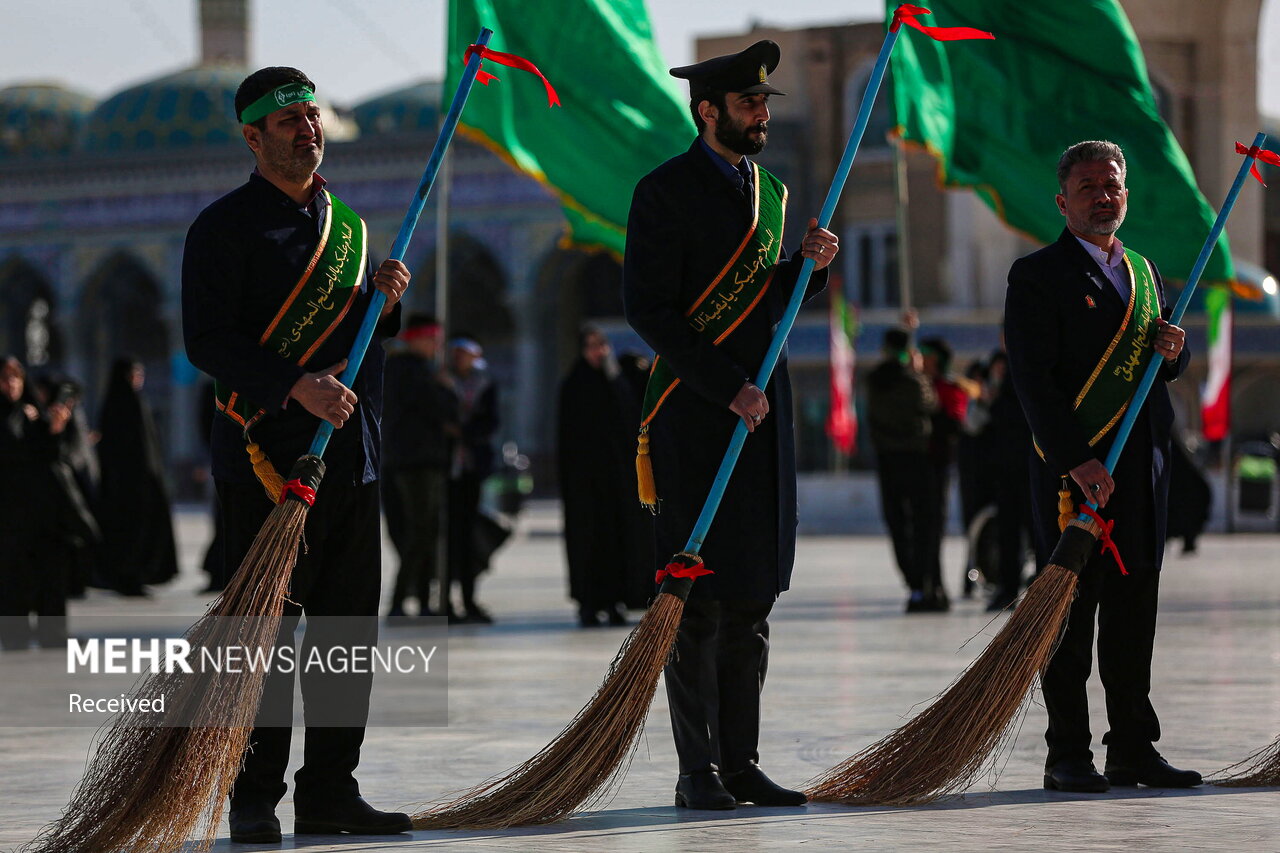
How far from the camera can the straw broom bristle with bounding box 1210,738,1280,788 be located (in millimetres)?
5793

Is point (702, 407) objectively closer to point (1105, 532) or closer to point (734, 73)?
point (734, 73)

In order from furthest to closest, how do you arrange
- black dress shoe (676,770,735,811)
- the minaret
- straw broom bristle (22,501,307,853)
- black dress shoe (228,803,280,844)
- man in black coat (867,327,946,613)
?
the minaret, man in black coat (867,327,946,613), black dress shoe (676,770,735,811), black dress shoe (228,803,280,844), straw broom bristle (22,501,307,853)

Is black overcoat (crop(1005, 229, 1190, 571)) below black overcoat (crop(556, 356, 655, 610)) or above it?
above

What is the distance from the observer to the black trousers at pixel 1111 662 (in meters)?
5.83

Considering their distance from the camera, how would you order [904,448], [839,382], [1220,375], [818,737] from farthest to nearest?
1. [839,382]
2. [1220,375]
3. [904,448]
4. [818,737]

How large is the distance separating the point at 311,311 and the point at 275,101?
0.49 meters

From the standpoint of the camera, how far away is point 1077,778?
18.8 ft

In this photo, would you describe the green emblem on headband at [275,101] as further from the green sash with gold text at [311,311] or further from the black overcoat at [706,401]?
the black overcoat at [706,401]

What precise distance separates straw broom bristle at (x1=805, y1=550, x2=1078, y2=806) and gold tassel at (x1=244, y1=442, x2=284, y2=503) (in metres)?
1.55

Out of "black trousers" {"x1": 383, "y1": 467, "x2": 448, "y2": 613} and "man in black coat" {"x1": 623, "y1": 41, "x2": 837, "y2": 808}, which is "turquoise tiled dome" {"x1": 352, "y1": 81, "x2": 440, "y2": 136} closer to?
"black trousers" {"x1": 383, "y1": 467, "x2": 448, "y2": 613}

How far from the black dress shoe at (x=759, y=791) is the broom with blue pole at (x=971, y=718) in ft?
0.45

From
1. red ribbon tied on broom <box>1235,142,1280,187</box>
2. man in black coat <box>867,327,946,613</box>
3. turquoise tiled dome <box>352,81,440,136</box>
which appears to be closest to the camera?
red ribbon tied on broom <box>1235,142,1280,187</box>

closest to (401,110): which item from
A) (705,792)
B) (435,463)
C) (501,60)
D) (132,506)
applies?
(132,506)

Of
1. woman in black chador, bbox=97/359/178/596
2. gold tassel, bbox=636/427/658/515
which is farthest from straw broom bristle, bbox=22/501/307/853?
woman in black chador, bbox=97/359/178/596
